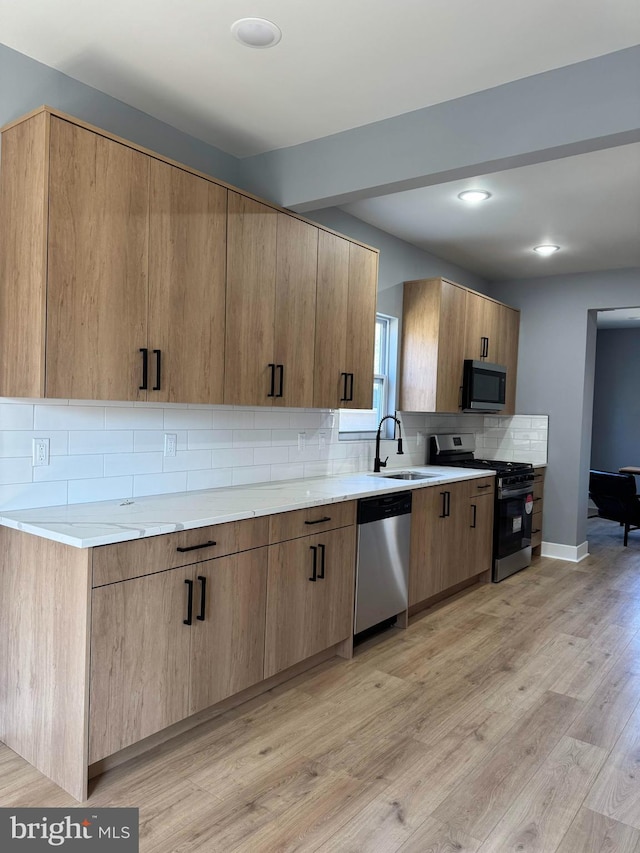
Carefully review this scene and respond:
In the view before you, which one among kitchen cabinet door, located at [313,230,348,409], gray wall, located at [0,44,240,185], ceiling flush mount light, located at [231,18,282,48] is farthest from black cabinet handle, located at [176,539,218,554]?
ceiling flush mount light, located at [231,18,282,48]

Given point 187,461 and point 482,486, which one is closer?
point 187,461

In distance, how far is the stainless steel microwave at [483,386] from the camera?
4.97 meters

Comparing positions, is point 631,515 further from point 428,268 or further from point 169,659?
point 169,659

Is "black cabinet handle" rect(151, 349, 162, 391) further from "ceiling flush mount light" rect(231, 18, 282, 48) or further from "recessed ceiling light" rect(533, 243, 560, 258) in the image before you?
"recessed ceiling light" rect(533, 243, 560, 258)

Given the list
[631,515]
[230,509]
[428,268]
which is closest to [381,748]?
[230,509]

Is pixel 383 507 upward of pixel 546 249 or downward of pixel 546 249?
downward

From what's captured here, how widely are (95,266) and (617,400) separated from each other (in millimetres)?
8293

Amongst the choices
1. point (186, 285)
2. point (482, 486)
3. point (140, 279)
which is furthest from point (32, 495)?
point (482, 486)

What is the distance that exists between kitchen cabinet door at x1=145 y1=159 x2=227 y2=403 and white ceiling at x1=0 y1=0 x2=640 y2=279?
0.40 m

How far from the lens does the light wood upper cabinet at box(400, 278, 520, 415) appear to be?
459 cm

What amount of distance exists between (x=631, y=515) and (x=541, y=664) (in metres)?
3.71

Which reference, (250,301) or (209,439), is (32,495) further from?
(250,301)

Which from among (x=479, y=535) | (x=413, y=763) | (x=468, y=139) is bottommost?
(x=413, y=763)

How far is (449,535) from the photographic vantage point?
4.10m
